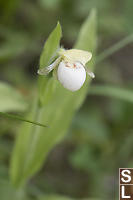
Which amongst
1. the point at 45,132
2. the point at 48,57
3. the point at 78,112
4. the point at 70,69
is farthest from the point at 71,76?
the point at 78,112

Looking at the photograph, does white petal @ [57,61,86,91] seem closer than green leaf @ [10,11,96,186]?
Yes

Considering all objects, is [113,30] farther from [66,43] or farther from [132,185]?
[132,185]

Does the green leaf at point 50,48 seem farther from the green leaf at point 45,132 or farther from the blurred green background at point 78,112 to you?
the blurred green background at point 78,112

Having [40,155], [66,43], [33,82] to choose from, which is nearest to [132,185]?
[40,155]

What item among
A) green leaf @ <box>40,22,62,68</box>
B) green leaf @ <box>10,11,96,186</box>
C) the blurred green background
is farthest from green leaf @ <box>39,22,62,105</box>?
the blurred green background

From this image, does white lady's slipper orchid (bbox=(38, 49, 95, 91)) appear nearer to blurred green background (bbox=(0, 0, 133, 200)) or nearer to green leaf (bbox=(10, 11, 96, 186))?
green leaf (bbox=(10, 11, 96, 186))

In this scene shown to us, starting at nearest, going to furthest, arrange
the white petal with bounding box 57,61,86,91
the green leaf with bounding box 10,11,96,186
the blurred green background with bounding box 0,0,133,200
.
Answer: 1. the white petal with bounding box 57,61,86,91
2. the green leaf with bounding box 10,11,96,186
3. the blurred green background with bounding box 0,0,133,200
